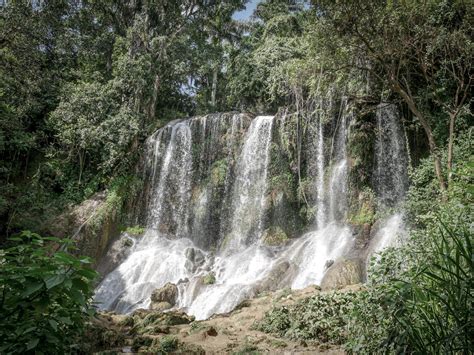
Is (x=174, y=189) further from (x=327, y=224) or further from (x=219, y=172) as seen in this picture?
(x=327, y=224)

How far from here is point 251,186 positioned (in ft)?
51.6

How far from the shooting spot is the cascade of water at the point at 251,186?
1493cm

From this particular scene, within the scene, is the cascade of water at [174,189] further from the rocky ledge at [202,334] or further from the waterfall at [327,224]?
the rocky ledge at [202,334]

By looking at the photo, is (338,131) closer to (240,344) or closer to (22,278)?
(240,344)

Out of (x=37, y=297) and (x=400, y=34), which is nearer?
(x=37, y=297)

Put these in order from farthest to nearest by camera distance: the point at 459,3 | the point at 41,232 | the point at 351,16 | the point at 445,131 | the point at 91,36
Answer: the point at 91,36 → the point at 41,232 → the point at 445,131 → the point at 459,3 → the point at 351,16

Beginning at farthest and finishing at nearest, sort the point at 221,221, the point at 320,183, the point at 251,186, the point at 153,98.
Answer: the point at 153,98 < the point at 221,221 < the point at 251,186 < the point at 320,183

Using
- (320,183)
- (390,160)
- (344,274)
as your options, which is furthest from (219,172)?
(344,274)

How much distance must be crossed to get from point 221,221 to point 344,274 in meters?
7.55

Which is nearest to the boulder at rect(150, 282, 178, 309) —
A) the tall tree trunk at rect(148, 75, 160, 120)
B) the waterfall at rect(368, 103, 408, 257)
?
the waterfall at rect(368, 103, 408, 257)

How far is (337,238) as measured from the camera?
1209cm

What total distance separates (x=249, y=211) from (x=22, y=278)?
44.7ft

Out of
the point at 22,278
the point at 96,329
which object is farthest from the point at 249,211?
the point at 22,278

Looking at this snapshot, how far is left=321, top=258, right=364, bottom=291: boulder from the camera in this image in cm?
894
